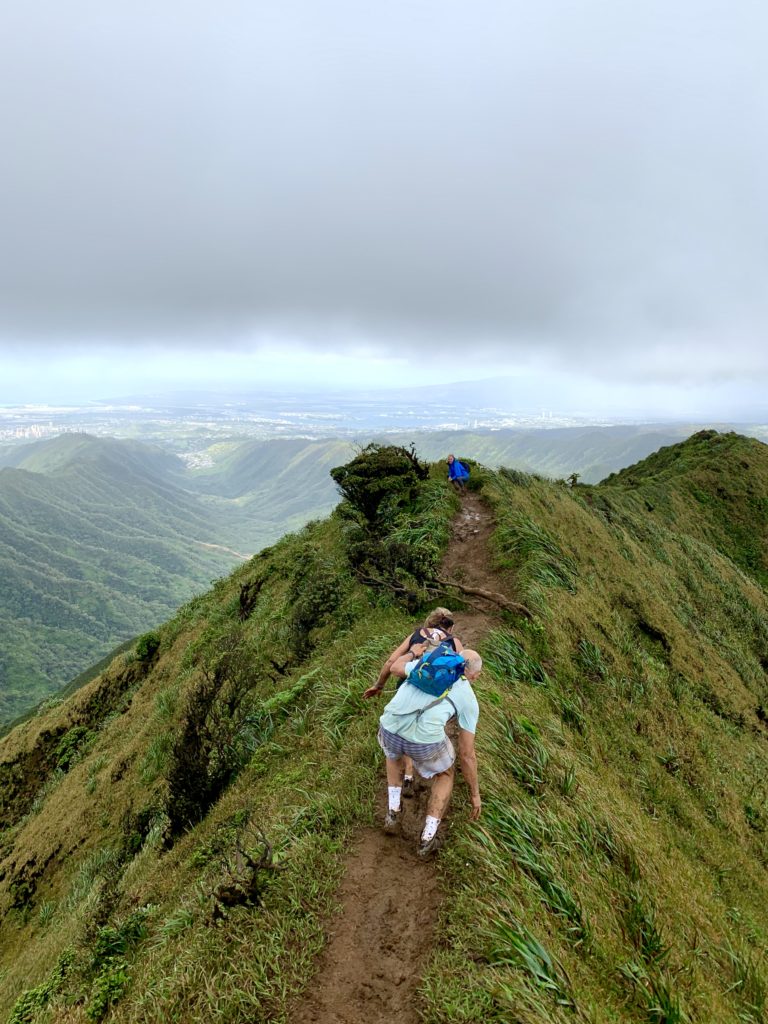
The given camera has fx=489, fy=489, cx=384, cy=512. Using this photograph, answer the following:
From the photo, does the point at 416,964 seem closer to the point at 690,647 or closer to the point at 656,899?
the point at 656,899

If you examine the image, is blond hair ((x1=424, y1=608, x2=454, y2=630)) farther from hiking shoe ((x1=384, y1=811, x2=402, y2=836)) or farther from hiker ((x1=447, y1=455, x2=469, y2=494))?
hiker ((x1=447, y1=455, x2=469, y2=494))

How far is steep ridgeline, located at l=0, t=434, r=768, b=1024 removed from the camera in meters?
4.57

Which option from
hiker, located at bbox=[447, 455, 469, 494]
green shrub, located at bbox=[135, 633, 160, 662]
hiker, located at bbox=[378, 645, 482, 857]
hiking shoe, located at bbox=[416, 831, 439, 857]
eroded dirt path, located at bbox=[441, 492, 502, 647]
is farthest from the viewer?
green shrub, located at bbox=[135, 633, 160, 662]

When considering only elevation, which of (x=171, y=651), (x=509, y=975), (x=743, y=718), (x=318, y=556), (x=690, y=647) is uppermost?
(x=509, y=975)

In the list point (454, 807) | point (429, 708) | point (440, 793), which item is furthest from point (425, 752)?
point (454, 807)

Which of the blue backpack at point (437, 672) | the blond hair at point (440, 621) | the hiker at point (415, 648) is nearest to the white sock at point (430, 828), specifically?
the hiker at point (415, 648)

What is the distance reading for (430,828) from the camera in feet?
17.8

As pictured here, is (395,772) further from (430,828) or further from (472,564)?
(472,564)

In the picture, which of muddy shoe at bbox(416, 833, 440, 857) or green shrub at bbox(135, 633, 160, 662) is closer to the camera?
muddy shoe at bbox(416, 833, 440, 857)

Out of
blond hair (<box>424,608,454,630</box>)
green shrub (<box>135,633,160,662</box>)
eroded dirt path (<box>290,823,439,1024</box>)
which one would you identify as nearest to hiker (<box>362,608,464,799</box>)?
blond hair (<box>424,608,454,630</box>)

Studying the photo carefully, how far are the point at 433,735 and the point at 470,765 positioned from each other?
0.73 m

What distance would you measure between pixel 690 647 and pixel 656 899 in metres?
13.6

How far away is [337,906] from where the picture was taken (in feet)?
16.7

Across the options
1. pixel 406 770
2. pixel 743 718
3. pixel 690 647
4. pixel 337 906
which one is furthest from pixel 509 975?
pixel 690 647
